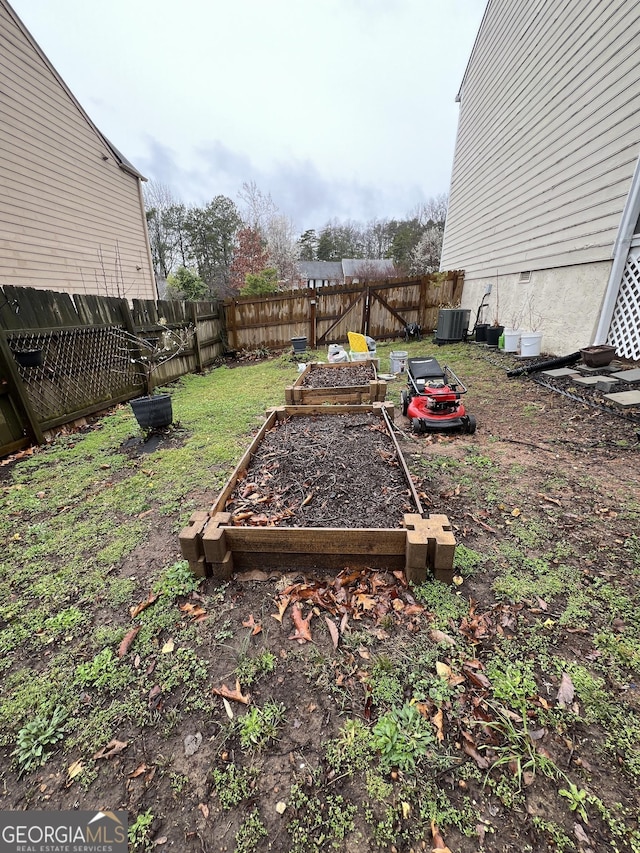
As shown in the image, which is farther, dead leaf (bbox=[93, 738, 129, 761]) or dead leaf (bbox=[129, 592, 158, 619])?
dead leaf (bbox=[129, 592, 158, 619])

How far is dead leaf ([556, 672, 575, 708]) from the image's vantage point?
4.78 ft

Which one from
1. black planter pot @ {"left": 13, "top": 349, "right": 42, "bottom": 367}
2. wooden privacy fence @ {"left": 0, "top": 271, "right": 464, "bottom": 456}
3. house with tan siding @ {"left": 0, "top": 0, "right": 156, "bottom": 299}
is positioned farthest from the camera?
house with tan siding @ {"left": 0, "top": 0, "right": 156, "bottom": 299}

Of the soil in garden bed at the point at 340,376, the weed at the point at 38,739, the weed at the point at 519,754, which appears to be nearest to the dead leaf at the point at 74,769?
the weed at the point at 38,739

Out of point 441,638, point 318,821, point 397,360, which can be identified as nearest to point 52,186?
point 397,360

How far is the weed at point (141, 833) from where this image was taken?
3.67ft

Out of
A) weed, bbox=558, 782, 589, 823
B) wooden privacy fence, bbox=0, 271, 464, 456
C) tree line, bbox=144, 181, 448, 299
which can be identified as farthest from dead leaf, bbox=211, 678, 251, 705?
tree line, bbox=144, 181, 448, 299

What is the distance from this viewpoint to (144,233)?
435 inches

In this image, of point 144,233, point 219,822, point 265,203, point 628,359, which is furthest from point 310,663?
point 265,203

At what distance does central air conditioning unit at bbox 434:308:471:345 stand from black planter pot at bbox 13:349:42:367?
8.86m

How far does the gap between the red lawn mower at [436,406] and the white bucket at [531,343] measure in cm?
360

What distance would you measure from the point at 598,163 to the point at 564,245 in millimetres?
1189

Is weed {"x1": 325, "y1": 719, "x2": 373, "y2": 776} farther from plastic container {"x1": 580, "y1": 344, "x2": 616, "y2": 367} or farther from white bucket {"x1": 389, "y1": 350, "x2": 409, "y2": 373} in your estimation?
white bucket {"x1": 389, "y1": 350, "x2": 409, "y2": 373}

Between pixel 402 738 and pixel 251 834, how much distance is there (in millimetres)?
615

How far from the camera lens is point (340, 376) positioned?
5.93m
